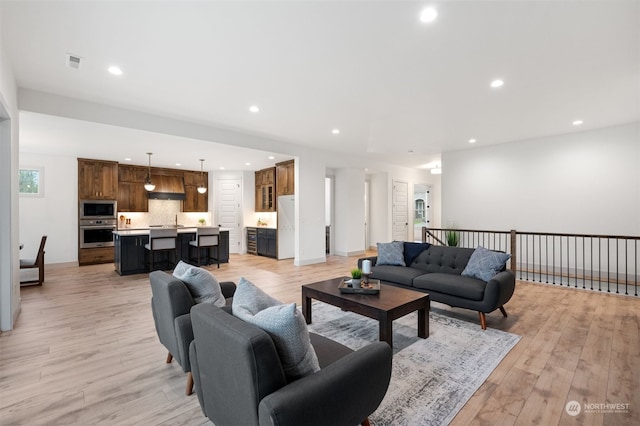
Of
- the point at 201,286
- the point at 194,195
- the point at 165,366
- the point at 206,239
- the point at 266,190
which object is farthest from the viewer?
the point at 194,195

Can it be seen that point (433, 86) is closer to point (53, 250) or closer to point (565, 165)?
point (565, 165)

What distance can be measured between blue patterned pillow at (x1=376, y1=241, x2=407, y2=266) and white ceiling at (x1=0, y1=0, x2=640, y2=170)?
7.11 feet

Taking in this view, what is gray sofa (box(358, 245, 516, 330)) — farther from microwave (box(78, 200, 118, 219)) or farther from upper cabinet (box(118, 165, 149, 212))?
upper cabinet (box(118, 165, 149, 212))

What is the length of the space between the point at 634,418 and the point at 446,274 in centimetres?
211

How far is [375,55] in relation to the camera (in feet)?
9.79

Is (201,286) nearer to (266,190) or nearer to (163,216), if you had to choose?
(266,190)

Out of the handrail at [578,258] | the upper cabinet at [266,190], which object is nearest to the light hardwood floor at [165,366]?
the handrail at [578,258]

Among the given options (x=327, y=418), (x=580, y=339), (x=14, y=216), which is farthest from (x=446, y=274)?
(x=14, y=216)

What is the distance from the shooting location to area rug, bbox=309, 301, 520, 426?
1.95 metres

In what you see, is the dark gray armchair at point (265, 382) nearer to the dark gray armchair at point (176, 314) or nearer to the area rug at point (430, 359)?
the dark gray armchair at point (176, 314)

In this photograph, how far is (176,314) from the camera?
2.11 metres

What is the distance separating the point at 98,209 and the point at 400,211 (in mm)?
8758

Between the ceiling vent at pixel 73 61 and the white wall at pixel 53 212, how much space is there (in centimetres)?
526

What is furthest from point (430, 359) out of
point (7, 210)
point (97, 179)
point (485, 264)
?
point (97, 179)
